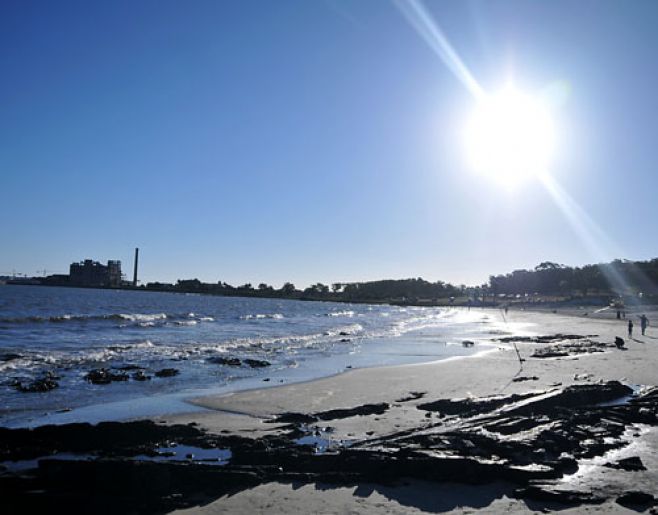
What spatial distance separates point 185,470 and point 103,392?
9.14 m

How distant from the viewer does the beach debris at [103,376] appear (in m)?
16.7

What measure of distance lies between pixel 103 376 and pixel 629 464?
1501 centimetres

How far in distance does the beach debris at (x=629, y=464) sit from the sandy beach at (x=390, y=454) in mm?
21

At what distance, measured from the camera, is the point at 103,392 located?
15.0m

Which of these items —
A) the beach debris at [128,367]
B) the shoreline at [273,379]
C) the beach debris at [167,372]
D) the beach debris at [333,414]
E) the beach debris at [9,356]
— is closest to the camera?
the beach debris at [333,414]

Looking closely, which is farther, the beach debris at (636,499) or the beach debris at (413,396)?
the beach debris at (413,396)

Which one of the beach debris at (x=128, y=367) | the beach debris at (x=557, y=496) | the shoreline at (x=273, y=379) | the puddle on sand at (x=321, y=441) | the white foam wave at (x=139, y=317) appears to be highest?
the white foam wave at (x=139, y=317)

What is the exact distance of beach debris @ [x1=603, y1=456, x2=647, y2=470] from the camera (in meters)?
7.66

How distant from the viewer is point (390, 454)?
7.79 metres

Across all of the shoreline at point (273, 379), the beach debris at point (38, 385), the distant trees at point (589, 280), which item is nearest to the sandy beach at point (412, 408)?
the shoreline at point (273, 379)

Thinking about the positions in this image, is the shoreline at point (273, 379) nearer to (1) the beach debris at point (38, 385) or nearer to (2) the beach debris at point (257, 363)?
(2) the beach debris at point (257, 363)

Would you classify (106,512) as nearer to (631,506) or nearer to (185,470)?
(185,470)

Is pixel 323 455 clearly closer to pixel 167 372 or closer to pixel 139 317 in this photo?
pixel 167 372

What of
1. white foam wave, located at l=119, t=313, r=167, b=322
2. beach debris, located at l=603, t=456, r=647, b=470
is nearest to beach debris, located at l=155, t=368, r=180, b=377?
beach debris, located at l=603, t=456, r=647, b=470
